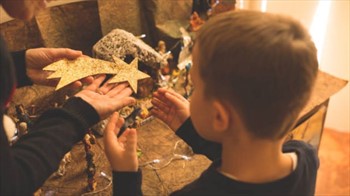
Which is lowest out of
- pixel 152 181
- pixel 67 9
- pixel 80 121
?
pixel 152 181

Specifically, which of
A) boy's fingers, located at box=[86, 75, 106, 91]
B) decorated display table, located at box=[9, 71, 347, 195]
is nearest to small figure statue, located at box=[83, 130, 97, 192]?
decorated display table, located at box=[9, 71, 347, 195]

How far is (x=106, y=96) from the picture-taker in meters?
0.92

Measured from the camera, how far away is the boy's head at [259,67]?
55 cm

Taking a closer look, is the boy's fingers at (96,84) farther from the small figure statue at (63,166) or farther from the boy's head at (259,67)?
the boy's head at (259,67)

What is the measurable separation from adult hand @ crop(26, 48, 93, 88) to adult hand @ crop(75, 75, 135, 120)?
6 cm

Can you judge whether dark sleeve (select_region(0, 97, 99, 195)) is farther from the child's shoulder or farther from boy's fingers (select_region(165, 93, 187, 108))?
the child's shoulder

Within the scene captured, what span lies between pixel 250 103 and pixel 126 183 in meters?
0.33

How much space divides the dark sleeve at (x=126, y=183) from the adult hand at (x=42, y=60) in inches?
14.4

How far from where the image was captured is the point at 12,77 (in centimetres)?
65

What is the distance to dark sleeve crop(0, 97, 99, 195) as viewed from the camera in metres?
0.63

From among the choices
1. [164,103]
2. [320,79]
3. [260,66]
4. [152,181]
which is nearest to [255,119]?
[260,66]

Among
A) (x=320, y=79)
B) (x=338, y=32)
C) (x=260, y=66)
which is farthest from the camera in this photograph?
(x=338, y=32)

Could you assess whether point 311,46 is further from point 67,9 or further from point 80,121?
point 67,9

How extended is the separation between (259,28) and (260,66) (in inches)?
2.6
